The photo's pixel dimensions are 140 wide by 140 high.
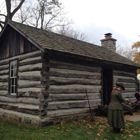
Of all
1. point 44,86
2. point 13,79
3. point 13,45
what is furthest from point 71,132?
point 13,45

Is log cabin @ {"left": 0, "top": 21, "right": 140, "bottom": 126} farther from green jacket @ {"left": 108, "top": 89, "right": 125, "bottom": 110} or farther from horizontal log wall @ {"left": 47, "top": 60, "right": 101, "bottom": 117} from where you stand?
green jacket @ {"left": 108, "top": 89, "right": 125, "bottom": 110}

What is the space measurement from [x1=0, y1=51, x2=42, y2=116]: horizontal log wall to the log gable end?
0.30m

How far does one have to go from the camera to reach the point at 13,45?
11.2 metres

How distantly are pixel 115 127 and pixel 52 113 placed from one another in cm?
285

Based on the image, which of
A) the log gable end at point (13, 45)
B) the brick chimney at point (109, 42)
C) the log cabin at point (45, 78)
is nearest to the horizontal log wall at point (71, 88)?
the log cabin at point (45, 78)

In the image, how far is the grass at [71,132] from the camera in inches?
269

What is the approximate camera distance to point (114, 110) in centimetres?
730

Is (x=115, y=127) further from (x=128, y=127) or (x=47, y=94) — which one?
(x=47, y=94)

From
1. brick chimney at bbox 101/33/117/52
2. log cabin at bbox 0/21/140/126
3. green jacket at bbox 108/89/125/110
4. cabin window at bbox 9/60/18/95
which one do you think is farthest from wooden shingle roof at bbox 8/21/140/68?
brick chimney at bbox 101/33/117/52

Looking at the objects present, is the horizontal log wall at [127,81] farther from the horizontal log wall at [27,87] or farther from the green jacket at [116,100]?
the horizontal log wall at [27,87]

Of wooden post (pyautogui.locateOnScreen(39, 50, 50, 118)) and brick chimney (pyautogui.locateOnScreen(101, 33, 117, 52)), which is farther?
brick chimney (pyautogui.locateOnScreen(101, 33, 117, 52))

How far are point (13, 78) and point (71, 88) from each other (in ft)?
11.2

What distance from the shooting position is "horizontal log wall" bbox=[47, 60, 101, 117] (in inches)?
351

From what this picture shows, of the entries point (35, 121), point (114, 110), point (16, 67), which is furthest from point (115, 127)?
point (16, 67)
